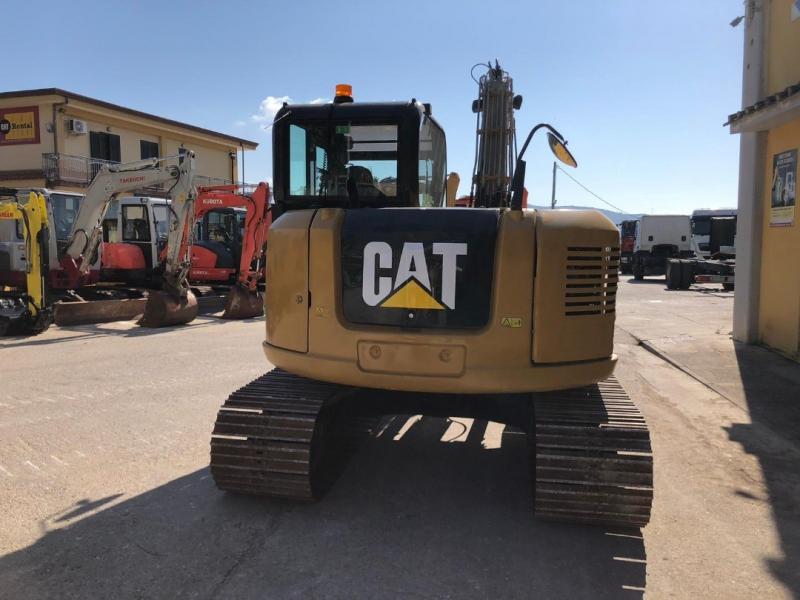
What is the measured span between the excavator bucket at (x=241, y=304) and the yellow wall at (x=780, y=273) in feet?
31.3

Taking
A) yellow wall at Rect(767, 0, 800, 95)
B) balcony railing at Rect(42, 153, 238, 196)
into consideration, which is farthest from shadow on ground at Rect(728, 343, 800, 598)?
balcony railing at Rect(42, 153, 238, 196)

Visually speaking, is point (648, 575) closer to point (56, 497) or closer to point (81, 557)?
point (81, 557)

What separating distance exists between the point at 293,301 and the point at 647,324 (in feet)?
33.4

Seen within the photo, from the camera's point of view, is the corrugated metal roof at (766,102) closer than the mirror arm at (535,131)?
No

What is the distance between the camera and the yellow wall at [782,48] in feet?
26.5

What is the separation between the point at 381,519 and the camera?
3.53 metres

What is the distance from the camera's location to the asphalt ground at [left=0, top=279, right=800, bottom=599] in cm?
287

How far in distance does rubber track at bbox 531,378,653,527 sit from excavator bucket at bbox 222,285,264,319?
10.8 metres

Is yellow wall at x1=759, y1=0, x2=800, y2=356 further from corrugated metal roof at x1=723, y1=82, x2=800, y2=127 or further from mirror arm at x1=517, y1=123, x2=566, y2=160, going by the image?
mirror arm at x1=517, y1=123, x2=566, y2=160

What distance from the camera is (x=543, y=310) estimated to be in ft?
10.6

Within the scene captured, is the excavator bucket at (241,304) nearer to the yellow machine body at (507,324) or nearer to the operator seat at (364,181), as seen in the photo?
the operator seat at (364,181)

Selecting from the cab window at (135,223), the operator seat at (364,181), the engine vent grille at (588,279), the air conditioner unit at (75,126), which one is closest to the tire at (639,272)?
the cab window at (135,223)

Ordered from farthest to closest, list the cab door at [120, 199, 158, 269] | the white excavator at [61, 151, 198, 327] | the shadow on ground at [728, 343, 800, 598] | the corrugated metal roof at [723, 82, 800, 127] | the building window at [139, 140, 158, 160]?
the building window at [139, 140, 158, 160] < the cab door at [120, 199, 158, 269] < the white excavator at [61, 151, 198, 327] < the corrugated metal roof at [723, 82, 800, 127] < the shadow on ground at [728, 343, 800, 598]

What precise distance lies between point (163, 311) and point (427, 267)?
963 centimetres
